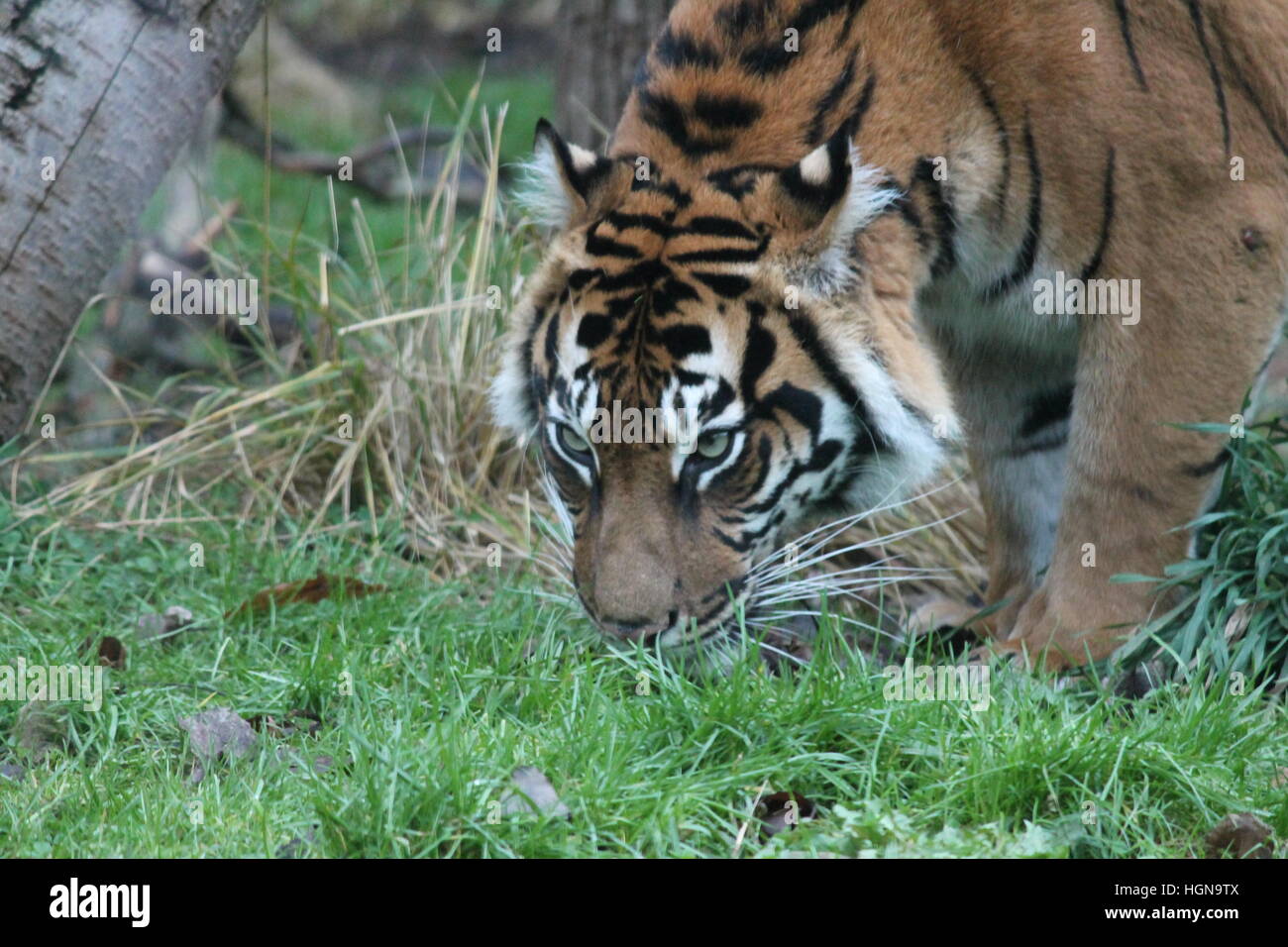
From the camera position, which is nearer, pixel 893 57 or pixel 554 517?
pixel 893 57

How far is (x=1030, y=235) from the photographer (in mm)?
4289

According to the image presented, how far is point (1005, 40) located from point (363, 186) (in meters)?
6.79

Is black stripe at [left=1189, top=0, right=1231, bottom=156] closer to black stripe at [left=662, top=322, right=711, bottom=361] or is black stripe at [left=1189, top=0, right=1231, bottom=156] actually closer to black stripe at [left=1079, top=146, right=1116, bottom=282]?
black stripe at [left=1079, top=146, right=1116, bottom=282]

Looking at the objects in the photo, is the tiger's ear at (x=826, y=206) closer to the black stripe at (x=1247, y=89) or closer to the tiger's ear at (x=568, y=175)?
the tiger's ear at (x=568, y=175)

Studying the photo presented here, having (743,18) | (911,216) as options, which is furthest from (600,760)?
(743,18)

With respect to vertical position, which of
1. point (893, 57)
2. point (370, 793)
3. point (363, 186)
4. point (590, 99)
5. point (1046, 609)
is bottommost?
point (370, 793)

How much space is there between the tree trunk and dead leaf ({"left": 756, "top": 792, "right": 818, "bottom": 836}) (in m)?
3.63

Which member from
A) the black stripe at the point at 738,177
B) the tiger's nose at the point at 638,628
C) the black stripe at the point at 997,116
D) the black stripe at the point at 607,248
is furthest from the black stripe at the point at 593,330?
the black stripe at the point at 997,116

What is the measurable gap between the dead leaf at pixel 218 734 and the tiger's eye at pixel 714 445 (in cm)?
130

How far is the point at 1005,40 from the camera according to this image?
4.21 m

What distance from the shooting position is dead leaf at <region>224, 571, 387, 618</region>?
4.68 meters

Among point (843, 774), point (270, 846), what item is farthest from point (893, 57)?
point (270, 846)

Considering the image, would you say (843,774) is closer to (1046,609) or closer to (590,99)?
(1046,609)
